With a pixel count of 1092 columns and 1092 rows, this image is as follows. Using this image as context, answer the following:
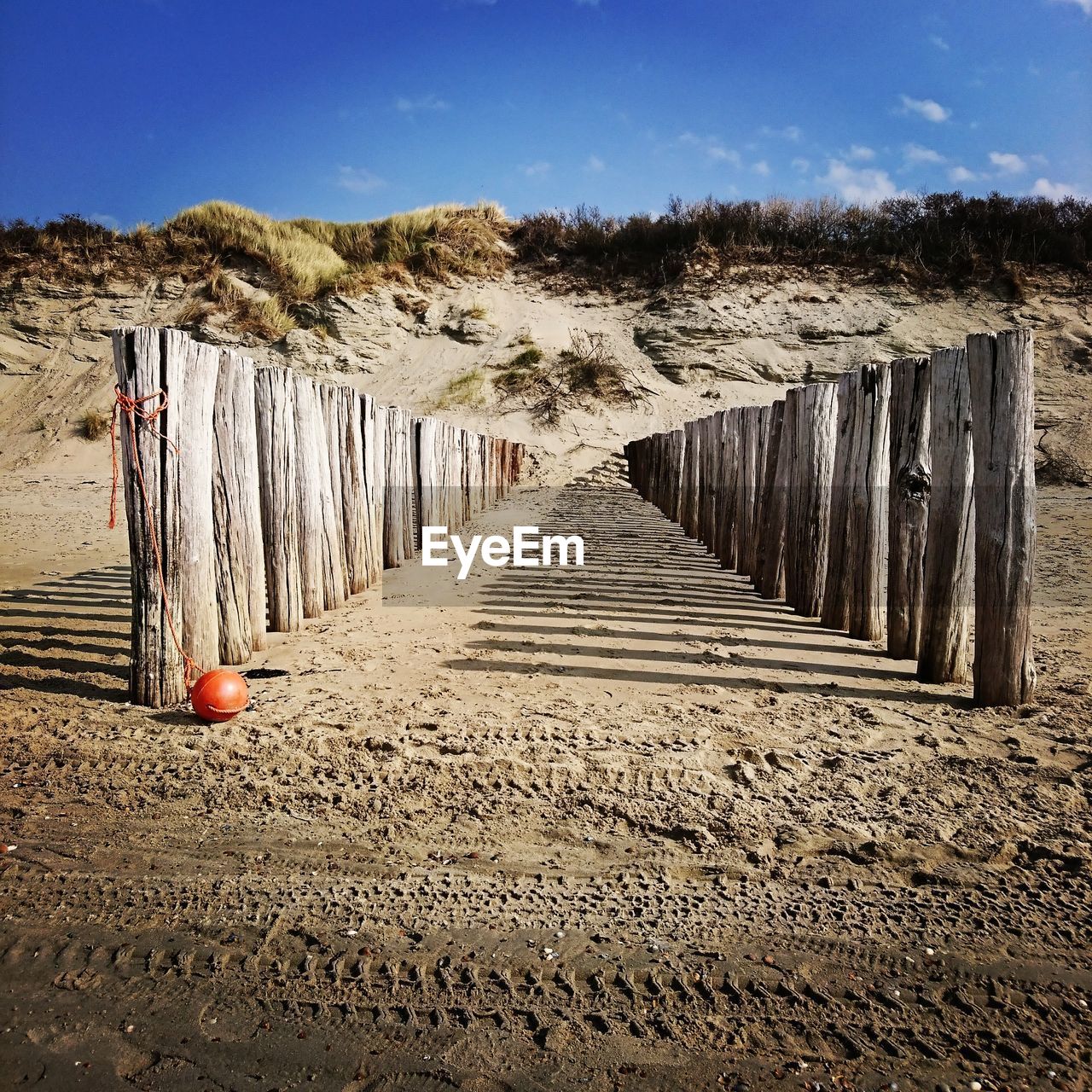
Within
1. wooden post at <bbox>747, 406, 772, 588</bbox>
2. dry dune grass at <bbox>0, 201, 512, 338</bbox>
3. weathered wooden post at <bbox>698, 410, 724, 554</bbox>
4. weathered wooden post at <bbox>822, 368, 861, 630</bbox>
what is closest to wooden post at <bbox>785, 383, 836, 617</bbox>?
weathered wooden post at <bbox>822, 368, 861, 630</bbox>

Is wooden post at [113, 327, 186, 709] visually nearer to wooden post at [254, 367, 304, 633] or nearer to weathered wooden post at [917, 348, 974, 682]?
wooden post at [254, 367, 304, 633]

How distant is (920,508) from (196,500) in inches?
148

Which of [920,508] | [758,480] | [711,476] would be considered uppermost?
[711,476]

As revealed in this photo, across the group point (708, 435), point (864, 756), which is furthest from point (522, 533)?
point (864, 756)

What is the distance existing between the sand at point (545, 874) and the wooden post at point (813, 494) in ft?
3.47

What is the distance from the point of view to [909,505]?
163 inches

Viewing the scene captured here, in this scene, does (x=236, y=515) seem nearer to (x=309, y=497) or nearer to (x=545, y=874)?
(x=309, y=497)

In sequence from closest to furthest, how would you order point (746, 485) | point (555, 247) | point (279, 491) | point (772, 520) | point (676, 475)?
point (279, 491), point (772, 520), point (746, 485), point (676, 475), point (555, 247)

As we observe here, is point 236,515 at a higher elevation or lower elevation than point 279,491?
lower

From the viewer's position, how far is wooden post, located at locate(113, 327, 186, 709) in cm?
329

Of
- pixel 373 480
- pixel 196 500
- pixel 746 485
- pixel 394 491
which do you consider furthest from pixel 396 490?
pixel 196 500

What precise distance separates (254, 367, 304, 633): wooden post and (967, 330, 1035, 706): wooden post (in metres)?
3.77

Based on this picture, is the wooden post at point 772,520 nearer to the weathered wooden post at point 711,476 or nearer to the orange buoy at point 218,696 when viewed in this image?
the weathered wooden post at point 711,476

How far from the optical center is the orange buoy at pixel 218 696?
3094 millimetres
